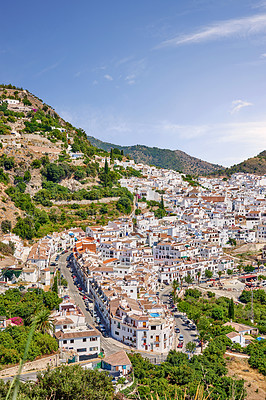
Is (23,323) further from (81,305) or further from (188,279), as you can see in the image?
(188,279)

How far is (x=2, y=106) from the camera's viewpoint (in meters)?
67.7

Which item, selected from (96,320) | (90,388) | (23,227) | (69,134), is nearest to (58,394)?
(90,388)

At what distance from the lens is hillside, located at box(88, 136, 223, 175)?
536 ft

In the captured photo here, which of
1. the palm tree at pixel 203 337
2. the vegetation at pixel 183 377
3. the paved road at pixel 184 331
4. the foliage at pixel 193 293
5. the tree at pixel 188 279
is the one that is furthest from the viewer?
the tree at pixel 188 279

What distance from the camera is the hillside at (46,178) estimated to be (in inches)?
1727

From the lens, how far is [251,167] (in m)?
111

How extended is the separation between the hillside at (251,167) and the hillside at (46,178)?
2012 inches

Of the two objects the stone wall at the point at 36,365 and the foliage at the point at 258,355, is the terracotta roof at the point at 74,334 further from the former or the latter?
the foliage at the point at 258,355

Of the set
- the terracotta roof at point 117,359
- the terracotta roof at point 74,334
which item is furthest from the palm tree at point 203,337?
the terracotta roof at point 74,334

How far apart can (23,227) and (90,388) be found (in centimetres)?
2890

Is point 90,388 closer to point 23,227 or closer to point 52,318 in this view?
point 52,318

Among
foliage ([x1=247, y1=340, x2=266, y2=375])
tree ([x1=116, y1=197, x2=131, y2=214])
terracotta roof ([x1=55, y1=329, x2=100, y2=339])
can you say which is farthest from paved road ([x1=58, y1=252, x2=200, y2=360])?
tree ([x1=116, y1=197, x2=131, y2=214])

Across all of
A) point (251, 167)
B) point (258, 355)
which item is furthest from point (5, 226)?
point (251, 167)

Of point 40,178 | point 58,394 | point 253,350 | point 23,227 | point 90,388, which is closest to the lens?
point 58,394
